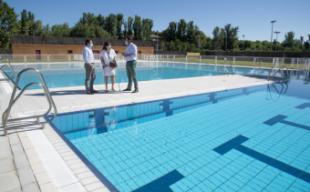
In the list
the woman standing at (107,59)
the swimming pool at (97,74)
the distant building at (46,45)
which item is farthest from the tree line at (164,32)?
the woman standing at (107,59)

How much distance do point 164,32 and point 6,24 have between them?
41.6 m

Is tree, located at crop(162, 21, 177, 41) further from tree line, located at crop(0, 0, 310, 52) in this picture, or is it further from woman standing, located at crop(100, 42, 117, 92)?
woman standing, located at crop(100, 42, 117, 92)

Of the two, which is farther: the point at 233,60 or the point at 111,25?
the point at 111,25

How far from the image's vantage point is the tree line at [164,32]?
52556 mm

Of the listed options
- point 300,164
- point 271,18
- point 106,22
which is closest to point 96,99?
point 300,164

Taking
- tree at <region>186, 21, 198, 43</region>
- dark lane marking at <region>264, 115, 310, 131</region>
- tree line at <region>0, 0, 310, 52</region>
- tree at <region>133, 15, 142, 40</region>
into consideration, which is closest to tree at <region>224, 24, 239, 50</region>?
tree line at <region>0, 0, 310, 52</region>

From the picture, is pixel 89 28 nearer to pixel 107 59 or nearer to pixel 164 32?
pixel 164 32

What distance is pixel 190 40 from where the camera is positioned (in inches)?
2537

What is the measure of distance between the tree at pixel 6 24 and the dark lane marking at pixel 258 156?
125 feet

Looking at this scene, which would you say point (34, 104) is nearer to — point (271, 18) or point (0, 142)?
point (0, 142)

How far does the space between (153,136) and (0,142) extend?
259cm

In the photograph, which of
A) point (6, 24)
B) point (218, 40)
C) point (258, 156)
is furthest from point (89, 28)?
point (258, 156)

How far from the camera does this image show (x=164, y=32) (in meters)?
66.8

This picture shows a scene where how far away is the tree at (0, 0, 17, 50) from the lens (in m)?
A: 33.3
